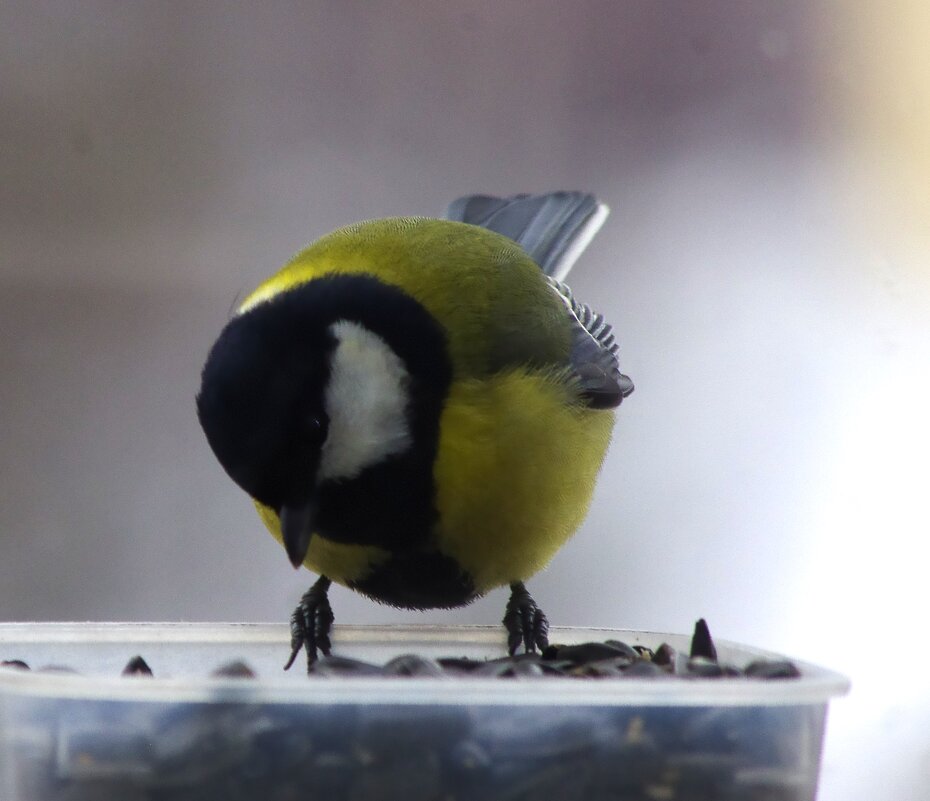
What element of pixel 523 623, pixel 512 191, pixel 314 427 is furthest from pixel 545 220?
pixel 314 427

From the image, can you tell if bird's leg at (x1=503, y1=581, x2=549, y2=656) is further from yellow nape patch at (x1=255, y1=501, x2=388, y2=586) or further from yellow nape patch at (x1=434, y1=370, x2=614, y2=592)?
yellow nape patch at (x1=255, y1=501, x2=388, y2=586)

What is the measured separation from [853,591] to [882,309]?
1.30 ft

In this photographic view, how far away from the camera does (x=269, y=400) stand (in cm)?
115

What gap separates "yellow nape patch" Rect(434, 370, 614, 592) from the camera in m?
1.32

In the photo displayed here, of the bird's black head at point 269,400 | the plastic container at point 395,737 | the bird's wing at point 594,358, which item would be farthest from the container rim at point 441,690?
the bird's wing at point 594,358

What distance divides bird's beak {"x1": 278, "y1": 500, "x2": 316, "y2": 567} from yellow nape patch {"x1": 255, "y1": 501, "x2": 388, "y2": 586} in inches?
4.2

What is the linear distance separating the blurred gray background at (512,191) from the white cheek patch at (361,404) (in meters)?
0.84

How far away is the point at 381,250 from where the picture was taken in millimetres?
1507

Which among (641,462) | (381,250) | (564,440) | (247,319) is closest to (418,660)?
(247,319)

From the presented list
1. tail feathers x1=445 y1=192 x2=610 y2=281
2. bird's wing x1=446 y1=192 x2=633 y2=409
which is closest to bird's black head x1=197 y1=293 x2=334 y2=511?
bird's wing x1=446 y1=192 x2=633 y2=409

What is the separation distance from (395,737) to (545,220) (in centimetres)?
133

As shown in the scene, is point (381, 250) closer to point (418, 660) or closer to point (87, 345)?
point (418, 660)

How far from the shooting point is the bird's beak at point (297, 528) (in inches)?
47.6

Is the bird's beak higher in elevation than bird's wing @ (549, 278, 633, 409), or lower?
lower
